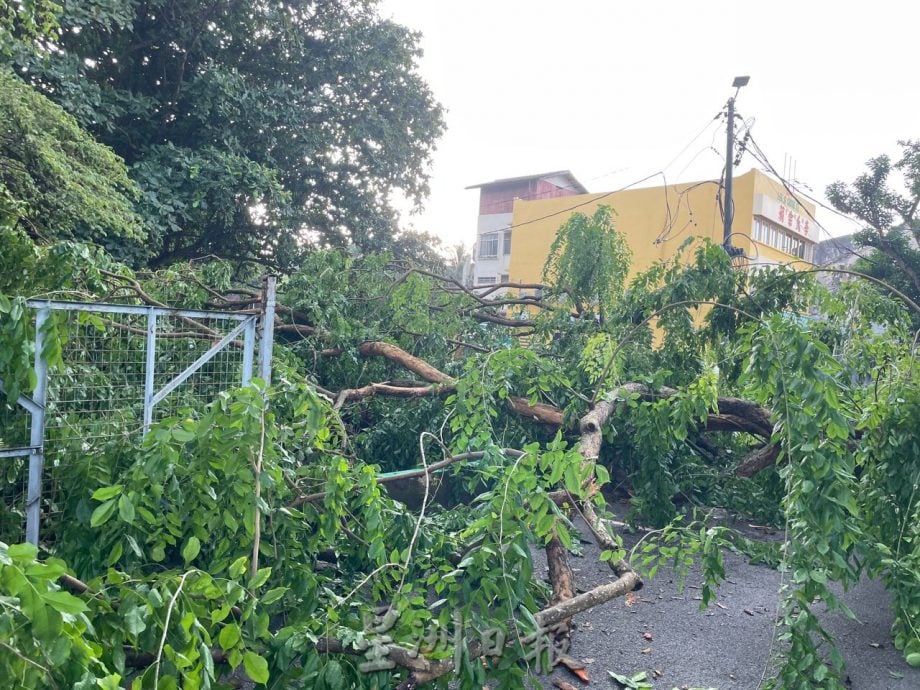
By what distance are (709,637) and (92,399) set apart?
321 centimetres

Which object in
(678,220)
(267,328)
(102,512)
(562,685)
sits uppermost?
(678,220)

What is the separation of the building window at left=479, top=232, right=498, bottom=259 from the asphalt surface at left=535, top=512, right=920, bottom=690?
22.9 m

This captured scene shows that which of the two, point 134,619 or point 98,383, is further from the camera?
point 98,383

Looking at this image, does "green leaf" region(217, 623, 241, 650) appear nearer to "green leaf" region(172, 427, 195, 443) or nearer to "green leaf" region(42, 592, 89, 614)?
"green leaf" region(42, 592, 89, 614)

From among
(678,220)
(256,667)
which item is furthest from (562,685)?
(678,220)

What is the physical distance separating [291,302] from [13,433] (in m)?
2.79

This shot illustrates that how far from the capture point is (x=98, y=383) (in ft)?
11.6

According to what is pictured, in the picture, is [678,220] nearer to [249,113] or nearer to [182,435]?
[249,113]

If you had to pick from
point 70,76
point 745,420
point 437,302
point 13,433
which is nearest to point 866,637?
point 745,420

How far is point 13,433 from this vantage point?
299cm

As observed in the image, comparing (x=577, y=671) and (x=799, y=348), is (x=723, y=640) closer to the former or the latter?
(x=577, y=671)

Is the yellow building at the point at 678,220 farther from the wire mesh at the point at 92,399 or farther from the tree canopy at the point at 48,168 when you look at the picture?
the wire mesh at the point at 92,399

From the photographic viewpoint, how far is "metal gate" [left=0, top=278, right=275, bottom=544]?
267cm

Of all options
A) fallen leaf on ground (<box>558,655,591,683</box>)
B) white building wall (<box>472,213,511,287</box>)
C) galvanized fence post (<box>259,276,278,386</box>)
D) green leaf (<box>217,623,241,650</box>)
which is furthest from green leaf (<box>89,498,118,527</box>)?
white building wall (<box>472,213,511,287</box>)
